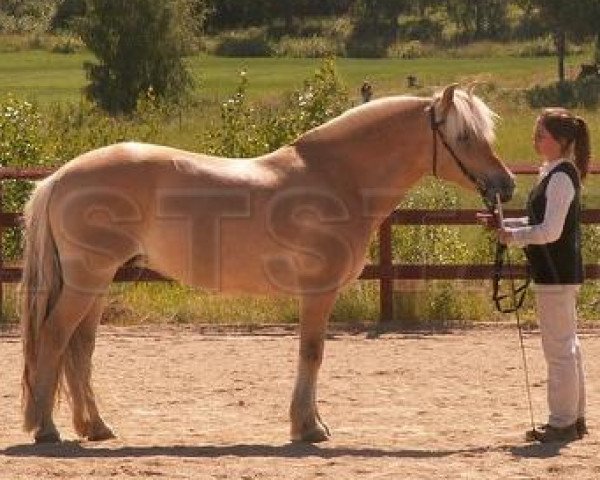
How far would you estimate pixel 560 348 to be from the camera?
685 cm

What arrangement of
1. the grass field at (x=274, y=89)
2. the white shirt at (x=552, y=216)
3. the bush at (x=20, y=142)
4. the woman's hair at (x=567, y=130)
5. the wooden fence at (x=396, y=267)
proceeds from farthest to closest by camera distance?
the bush at (x=20, y=142), the grass field at (x=274, y=89), the wooden fence at (x=396, y=267), the woman's hair at (x=567, y=130), the white shirt at (x=552, y=216)

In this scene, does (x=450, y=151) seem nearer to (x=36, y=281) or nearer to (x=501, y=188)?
(x=501, y=188)

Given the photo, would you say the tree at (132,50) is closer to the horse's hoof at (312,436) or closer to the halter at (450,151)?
the halter at (450,151)

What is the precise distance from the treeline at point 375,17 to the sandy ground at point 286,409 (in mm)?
63195

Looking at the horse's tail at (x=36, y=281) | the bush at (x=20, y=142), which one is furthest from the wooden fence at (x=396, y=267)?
the horse's tail at (x=36, y=281)

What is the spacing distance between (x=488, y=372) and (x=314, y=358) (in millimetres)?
2451

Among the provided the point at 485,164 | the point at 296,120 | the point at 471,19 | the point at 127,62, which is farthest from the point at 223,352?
the point at 471,19

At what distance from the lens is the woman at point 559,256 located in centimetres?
679

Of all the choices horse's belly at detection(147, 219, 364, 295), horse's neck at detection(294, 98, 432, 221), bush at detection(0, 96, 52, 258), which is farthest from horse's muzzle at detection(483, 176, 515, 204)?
bush at detection(0, 96, 52, 258)

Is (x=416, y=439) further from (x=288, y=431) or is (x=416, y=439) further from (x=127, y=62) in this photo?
(x=127, y=62)

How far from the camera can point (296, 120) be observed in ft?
49.7

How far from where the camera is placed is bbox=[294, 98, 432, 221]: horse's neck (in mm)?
7180

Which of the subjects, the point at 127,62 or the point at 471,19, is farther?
the point at 471,19

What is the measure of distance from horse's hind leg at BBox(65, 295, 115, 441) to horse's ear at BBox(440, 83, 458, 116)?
1870mm
